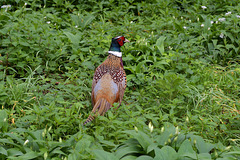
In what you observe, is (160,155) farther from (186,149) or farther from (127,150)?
(127,150)

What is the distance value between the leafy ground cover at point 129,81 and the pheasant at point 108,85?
8.6 inches

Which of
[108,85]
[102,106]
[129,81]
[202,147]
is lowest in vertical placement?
[129,81]

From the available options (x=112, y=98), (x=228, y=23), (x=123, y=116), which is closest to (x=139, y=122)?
(x=123, y=116)

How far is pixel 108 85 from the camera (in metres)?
5.18

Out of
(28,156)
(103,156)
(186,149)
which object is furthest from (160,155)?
(28,156)

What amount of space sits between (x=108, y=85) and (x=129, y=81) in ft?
3.68

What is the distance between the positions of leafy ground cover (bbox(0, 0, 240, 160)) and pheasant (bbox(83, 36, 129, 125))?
218mm

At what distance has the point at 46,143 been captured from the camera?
3.82 meters

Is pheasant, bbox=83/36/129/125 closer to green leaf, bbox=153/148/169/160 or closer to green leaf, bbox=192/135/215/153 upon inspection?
green leaf, bbox=153/148/169/160

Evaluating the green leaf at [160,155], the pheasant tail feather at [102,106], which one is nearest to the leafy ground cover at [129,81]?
the green leaf at [160,155]

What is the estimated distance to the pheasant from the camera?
502 cm

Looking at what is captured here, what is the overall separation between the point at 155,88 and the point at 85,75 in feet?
4.35

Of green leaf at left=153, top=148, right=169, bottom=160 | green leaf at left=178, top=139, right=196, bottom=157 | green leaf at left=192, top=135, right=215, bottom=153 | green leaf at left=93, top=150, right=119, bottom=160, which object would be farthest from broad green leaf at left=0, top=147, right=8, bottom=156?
green leaf at left=192, top=135, right=215, bottom=153

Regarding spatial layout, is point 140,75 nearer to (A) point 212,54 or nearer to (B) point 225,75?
(B) point 225,75
